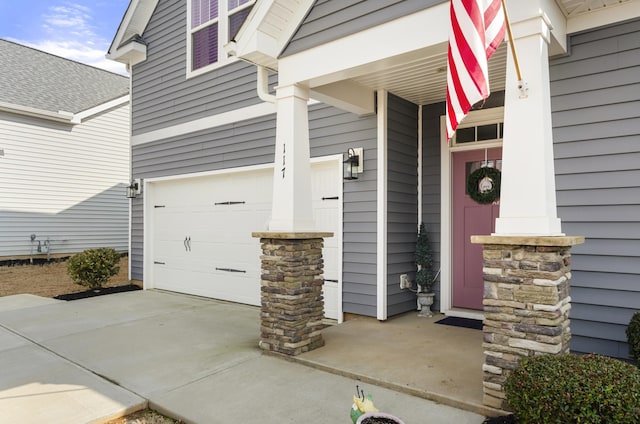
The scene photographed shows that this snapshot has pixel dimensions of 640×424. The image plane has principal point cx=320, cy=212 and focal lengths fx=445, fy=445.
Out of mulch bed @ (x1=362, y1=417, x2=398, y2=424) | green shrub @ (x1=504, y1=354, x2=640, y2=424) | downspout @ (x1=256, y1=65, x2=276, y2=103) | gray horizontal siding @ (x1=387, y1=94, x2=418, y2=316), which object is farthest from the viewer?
gray horizontal siding @ (x1=387, y1=94, x2=418, y2=316)

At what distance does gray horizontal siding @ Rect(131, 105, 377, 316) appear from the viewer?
5.39 metres

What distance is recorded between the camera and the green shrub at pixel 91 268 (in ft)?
26.1

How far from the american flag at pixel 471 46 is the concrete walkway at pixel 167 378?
2.03 meters

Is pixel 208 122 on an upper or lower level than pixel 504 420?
upper

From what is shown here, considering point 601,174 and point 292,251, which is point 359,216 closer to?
point 292,251

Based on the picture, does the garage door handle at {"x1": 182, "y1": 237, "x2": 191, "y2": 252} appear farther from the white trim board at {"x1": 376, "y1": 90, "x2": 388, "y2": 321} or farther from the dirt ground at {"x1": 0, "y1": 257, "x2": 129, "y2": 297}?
the white trim board at {"x1": 376, "y1": 90, "x2": 388, "y2": 321}

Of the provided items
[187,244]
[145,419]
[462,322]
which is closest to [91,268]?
[187,244]

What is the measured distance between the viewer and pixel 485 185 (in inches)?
188

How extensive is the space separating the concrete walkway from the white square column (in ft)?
4.28

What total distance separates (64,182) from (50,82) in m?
2.95

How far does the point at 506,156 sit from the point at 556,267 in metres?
0.77

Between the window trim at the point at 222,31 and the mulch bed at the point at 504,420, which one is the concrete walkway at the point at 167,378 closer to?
the mulch bed at the point at 504,420

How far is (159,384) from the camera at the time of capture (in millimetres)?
3568

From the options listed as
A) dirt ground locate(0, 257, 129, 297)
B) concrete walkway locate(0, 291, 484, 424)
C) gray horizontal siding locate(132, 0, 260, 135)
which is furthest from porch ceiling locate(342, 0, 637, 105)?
dirt ground locate(0, 257, 129, 297)
